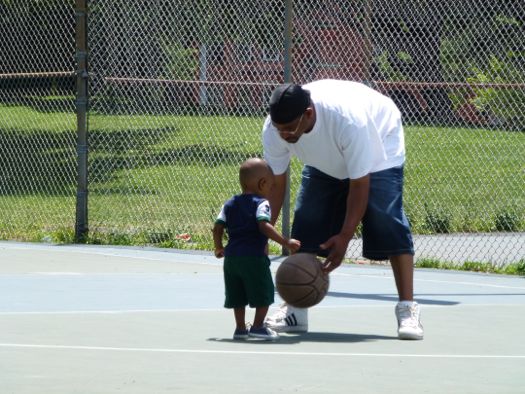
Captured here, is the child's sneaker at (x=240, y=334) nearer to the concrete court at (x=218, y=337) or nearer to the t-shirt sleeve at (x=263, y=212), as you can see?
the concrete court at (x=218, y=337)

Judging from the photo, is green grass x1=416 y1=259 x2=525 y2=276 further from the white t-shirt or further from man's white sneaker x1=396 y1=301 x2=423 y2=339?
the white t-shirt

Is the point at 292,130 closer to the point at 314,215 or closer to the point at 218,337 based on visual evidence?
the point at 314,215

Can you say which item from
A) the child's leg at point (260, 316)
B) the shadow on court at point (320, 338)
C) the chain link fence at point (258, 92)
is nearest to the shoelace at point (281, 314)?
the shadow on court at point (320, 338)

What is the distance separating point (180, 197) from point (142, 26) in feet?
10.0

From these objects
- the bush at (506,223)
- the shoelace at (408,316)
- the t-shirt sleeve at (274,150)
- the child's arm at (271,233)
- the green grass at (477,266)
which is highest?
the t-shirt sleeve at (274,150)

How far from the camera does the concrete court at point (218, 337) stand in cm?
634

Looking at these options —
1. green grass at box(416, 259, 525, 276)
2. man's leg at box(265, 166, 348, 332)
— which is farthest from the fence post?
man's leg at box(265, 166, 348, 332)

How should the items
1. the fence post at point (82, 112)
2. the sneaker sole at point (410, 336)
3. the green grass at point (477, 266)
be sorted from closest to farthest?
the sneaker sole at point (410, 336) → the green grass at point (477, 266) → the fence post at point (82, 112)

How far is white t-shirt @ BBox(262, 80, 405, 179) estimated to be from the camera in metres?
7.32

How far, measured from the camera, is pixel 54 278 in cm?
1087

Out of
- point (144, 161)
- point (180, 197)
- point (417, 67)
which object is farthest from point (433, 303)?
point (144, 161)

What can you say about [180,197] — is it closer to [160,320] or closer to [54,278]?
[54,278]

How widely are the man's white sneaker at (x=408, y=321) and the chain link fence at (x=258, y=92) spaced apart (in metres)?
4.46

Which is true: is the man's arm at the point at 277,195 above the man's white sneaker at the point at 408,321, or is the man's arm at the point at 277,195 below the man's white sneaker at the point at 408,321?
above
